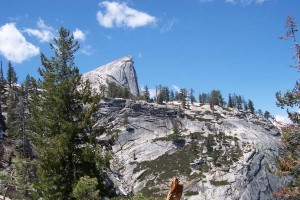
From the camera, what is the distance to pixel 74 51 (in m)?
22.1

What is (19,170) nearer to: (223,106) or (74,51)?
(74,51)

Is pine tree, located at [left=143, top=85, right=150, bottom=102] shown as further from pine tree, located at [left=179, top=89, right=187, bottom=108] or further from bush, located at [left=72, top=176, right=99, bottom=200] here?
bush, located at [left=72, top=176, right=99, bottom=200]

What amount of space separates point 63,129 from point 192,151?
120 metres

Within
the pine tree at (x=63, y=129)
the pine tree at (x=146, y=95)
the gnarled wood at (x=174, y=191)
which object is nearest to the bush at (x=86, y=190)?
the pine tree at (x=63, y=129)

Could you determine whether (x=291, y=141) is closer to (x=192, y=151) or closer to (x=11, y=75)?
(x=192, y=151)

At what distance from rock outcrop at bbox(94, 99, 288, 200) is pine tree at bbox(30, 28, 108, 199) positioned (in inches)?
3094

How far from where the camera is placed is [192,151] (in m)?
136

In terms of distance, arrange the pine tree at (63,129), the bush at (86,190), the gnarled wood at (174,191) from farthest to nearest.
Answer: the pine tree at (63,129) → the bush at (86,190) → the gnarled wood at (174,191)

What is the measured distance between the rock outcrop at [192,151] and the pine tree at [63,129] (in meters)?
78.6

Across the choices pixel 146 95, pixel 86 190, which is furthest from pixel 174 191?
pixel 146 95

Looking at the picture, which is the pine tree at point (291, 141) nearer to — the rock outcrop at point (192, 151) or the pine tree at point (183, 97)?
the rock outcrop at point (192, 151)

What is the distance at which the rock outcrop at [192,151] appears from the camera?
4557 inches

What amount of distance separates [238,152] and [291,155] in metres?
116

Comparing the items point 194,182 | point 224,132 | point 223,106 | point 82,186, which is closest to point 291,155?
point 82,186
